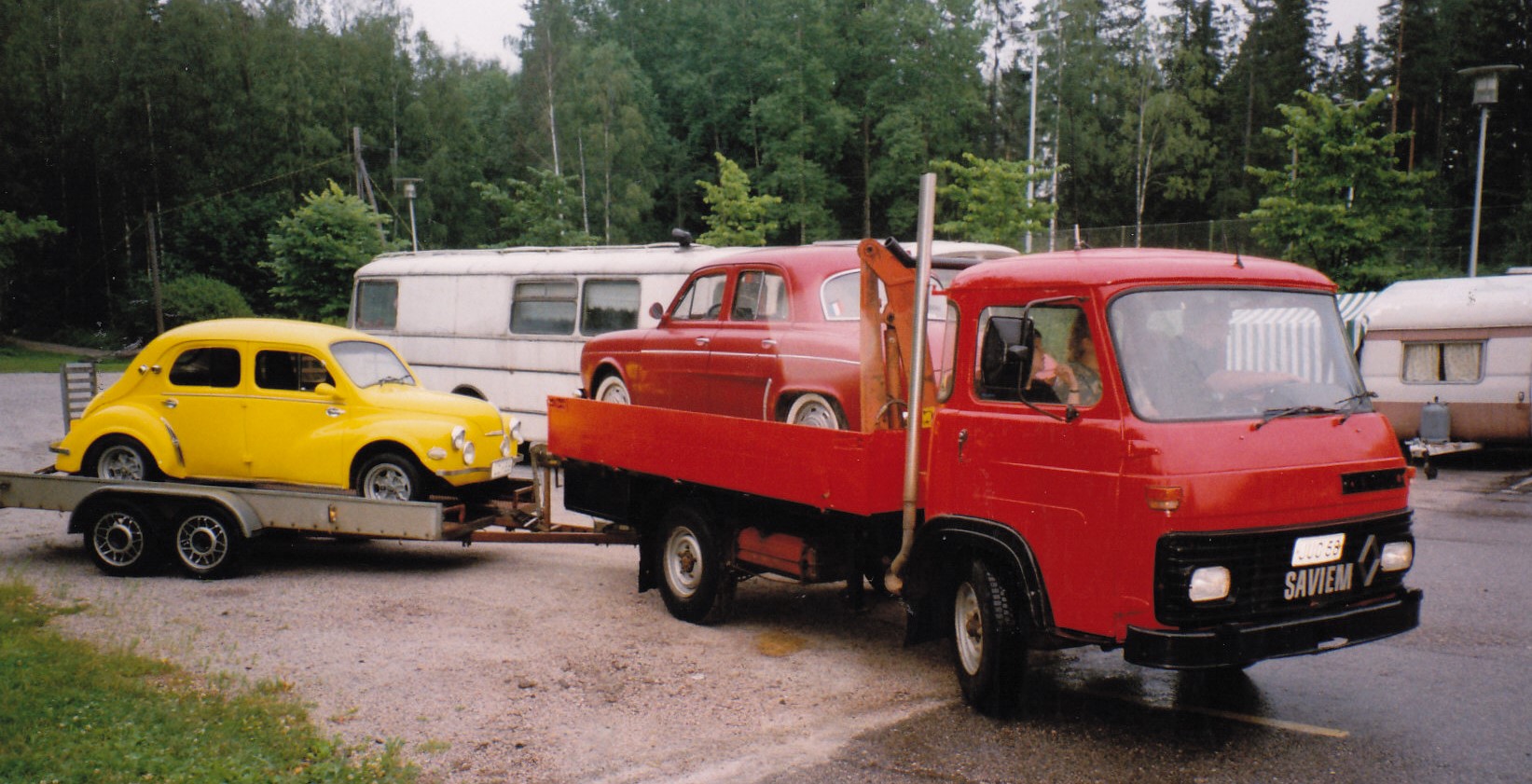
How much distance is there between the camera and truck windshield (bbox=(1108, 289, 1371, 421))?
5.32 metres

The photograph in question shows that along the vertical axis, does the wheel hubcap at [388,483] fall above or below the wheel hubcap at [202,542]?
above

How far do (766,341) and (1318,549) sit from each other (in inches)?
182

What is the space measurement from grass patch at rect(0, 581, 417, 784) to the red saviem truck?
290 cm

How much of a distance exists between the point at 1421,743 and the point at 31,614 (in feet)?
28.2

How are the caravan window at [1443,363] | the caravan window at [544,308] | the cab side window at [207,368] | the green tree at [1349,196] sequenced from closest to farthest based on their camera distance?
1. the cab side window at [207,368]
2. the caravan window at [544,308]
3. the caravan window at [1443,363]
4. the green tree at [1349,196]

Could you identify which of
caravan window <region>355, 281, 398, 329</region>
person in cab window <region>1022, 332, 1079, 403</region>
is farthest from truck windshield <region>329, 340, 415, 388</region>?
caravan window <region>355, 281, 398, 329</region>

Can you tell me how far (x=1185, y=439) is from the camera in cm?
513

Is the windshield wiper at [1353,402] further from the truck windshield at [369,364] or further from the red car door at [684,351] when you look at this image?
the truck windshield at [369,364]

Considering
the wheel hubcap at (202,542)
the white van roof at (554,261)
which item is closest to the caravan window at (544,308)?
the white van roof at (554,261)

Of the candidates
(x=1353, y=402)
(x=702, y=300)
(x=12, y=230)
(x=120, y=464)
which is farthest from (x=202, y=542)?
(x=12, y=230)

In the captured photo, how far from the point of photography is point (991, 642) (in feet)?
19.0

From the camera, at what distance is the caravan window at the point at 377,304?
18.6 meters

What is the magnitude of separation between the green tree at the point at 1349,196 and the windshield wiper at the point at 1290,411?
22133mm

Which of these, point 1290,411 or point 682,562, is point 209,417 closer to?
point 682,562
